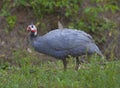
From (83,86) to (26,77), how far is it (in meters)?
1.16

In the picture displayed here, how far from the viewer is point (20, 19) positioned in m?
12.4

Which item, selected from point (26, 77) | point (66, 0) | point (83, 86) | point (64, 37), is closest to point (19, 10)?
point (66, 0)

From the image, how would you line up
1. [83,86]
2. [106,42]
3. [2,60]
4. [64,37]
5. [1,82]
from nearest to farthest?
[83,86] < [1,82] < [64,37] < [2,60] < [106,42]

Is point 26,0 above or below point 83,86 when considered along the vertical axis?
above

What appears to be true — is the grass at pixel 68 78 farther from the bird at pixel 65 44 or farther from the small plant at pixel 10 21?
the small plant at pixel 10 21

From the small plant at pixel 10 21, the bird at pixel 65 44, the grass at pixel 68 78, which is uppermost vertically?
the small plant at pixel 10 21

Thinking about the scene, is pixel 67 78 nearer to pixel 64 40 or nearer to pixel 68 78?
pixel 68 78

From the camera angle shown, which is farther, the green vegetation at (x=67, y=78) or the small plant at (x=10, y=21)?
the small plant at (x=10, y=21)

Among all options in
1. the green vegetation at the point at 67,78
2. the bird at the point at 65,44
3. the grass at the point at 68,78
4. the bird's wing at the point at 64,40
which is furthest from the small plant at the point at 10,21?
the grass at the point at 68,78

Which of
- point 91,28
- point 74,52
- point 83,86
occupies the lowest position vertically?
point 83,86

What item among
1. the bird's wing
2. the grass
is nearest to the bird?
the bird's wing

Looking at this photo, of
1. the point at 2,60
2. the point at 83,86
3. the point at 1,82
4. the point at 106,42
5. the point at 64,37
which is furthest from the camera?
the point at 106,42

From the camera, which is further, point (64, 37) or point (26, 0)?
point (26, 0)

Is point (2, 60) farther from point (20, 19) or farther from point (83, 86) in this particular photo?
point (83, 86)
